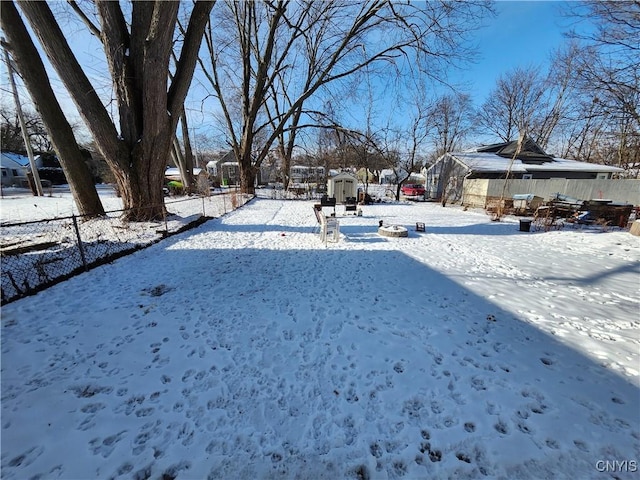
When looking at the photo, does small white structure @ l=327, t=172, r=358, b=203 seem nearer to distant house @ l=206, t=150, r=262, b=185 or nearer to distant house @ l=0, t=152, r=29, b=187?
distant house @ l=206, t=150, r=262, b=185

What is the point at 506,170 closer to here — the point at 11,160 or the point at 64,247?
the point at 64,247

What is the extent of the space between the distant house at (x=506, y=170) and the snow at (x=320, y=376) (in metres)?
15.6

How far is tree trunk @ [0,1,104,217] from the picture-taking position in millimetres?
7152

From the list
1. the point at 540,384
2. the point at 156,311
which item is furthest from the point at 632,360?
the point at 156,311

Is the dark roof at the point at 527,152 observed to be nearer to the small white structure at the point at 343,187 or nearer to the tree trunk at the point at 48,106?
the small white structure at the point at 343,187

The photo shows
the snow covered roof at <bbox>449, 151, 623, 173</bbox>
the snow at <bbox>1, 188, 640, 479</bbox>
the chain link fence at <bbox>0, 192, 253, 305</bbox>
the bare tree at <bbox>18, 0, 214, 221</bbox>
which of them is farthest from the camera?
the snow covered roof at <bbox>449, 151, 623, 173</bbox>

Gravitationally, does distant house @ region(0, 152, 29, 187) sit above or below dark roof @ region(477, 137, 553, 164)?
below

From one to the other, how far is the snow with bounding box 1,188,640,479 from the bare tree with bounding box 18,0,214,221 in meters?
4.33

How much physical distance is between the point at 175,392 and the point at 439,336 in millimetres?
3054

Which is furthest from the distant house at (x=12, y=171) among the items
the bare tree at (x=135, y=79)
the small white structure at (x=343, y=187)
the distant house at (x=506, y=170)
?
the distant house at (x=506, y=170)

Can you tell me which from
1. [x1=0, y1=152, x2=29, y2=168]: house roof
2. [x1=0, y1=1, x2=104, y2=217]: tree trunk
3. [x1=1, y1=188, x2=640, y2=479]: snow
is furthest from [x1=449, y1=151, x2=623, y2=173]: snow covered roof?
[x1=0, y1=152, x2=29, y2=168]: house roof

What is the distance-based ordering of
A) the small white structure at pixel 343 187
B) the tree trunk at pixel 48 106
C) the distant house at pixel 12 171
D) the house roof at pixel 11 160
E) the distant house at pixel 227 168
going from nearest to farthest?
the tree trunk at pixel 48 106 → the small white structure at pixel 343 187 → the distant house at pixel 12 171 → the house roof at pixel 11 160 → the distant house at pixel 227 168

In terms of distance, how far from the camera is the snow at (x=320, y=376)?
1923mm

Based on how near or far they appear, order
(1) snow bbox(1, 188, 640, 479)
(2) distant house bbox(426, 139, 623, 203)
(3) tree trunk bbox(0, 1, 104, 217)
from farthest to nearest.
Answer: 1. (2) distant house bbox(426, 139, 623, 203)
2. (3) tree trunk bbox(0, 1, 104, 217)
3. (1) snow bbox(1, 188, 640, 479)
